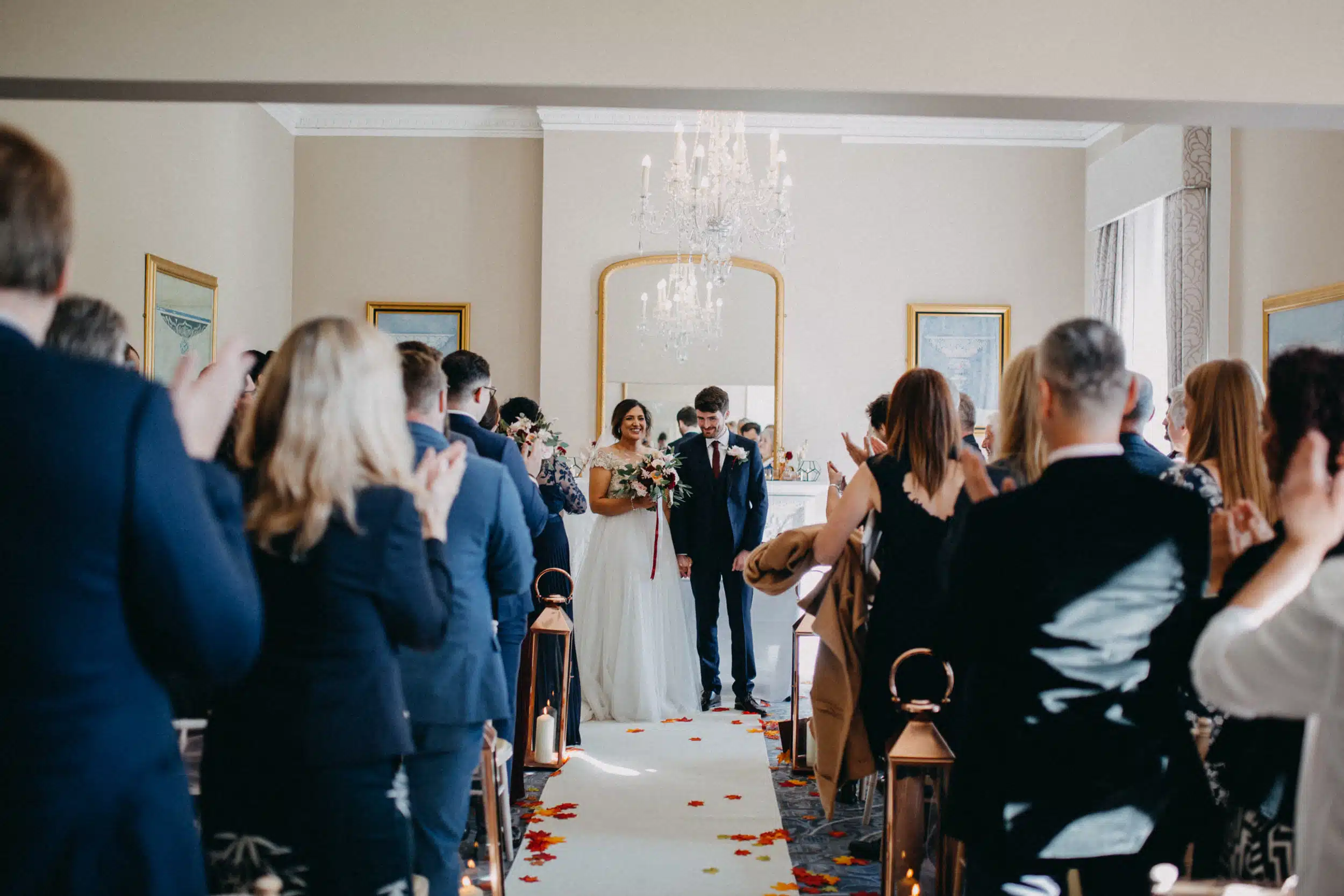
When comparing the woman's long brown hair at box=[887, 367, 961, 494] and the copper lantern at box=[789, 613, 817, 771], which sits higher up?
the woman's long brown hair at box=[887, 367, 961, 494]

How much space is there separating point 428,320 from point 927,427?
25.8ft

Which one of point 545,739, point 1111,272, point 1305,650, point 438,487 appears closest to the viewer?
point 1305,650

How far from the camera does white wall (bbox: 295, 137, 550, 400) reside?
10.5m

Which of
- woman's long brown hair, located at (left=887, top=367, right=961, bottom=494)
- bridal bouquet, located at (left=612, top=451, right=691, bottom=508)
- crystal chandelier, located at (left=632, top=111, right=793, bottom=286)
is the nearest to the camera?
woman's long brown hair, located at (left=887, top=367, right=961, bottom=494)

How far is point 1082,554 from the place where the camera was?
2.03m

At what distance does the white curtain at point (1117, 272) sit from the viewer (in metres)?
9.45

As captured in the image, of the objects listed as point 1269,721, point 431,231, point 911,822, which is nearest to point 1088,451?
point 1269,721

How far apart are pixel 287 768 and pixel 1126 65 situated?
11.5ft

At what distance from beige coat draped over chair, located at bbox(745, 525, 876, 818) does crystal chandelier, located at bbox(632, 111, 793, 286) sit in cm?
357

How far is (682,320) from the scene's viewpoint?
10172 mm

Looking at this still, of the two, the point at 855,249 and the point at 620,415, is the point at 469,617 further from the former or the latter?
the point at 855,249

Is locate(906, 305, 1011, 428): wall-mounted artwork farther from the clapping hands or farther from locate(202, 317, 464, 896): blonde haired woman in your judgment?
locate(202, 317, 464, 896): blonde haired woman

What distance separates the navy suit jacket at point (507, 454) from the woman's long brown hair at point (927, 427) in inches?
48.3

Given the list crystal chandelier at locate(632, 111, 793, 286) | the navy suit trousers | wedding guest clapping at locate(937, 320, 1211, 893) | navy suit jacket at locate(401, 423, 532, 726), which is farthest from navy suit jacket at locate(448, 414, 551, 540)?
crystal chandelier at locate(632, 111, 793, 286)
